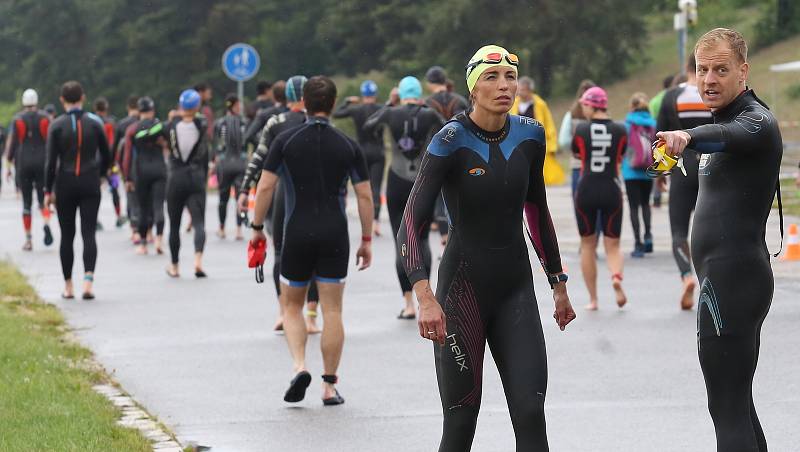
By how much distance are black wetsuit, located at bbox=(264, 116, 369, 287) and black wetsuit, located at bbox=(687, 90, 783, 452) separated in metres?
3.76

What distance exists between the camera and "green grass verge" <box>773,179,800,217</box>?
21.8m

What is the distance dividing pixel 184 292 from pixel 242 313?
6.63ft

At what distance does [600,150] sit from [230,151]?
8994 millimetres

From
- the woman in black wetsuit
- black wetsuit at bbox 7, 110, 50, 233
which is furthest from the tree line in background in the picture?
the woman in black wetsuit

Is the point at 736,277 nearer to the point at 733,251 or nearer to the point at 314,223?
the point at 733,251

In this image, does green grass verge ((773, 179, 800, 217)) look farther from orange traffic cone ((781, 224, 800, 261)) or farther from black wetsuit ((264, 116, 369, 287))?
black wetsuit ((264, 116, 369, 287))

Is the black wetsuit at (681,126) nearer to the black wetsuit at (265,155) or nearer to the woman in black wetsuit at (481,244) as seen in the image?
the black wetsuit at (265,155)

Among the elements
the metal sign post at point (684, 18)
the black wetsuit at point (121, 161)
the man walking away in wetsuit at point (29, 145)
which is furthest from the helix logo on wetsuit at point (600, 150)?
the metal sign post at point (684, 18)

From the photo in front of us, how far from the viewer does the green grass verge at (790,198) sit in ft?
71.6

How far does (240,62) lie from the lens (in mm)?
31766

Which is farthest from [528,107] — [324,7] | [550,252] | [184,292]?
[324,7]

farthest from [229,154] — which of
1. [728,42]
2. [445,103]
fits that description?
[728,42]

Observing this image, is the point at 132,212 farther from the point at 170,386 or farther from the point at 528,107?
the point at 170,386

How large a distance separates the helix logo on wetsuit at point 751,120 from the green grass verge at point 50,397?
3.46 metres
